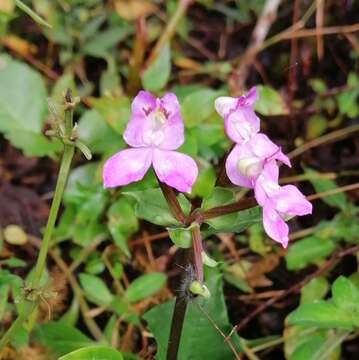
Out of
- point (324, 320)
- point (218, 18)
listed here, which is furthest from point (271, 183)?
point (218, 18)

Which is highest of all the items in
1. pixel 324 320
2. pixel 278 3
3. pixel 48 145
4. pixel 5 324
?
pixel 278 3

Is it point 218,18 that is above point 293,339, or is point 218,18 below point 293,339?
above

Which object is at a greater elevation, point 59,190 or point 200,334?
point 59,190

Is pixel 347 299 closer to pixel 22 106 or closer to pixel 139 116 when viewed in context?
pixel 139 116

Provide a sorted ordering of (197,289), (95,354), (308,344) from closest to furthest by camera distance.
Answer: (197,289) < (95,354) < (308,344)

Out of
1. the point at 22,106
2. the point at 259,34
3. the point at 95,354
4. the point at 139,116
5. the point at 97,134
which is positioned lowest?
the point at 95,354

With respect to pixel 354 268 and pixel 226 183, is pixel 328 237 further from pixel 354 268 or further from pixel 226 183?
pixel 226 183

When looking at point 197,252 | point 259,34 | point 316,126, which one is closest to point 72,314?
point 197,252
